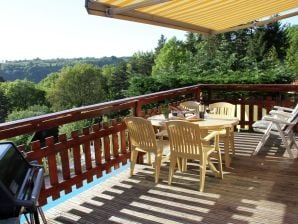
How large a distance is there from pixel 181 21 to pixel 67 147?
3257 mm

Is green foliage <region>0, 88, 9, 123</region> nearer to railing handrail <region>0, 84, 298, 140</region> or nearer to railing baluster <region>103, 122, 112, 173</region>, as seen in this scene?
railing handrail <region>0, 84, 298, 140</region>

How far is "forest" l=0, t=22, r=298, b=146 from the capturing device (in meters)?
15.2

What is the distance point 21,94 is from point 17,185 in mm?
63757

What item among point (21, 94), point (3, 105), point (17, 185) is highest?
point (17, 185)

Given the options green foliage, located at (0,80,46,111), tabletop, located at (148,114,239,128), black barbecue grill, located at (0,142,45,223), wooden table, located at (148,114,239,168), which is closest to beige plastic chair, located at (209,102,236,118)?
wooden table, located at (148,114,239,168)

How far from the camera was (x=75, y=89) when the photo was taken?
55281mm

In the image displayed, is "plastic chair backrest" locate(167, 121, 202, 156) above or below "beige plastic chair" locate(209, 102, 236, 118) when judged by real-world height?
below

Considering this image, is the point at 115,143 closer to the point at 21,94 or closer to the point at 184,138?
the point at 184,138

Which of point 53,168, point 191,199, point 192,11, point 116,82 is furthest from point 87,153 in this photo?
point 116,82

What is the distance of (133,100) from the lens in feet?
17.0

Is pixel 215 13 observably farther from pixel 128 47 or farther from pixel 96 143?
pixel 128 47

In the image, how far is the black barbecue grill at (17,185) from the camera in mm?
1751

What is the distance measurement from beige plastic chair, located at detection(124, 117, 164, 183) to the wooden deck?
1.44ft

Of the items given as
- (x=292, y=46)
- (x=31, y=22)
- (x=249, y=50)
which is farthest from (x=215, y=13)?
(x=31, y=22)
